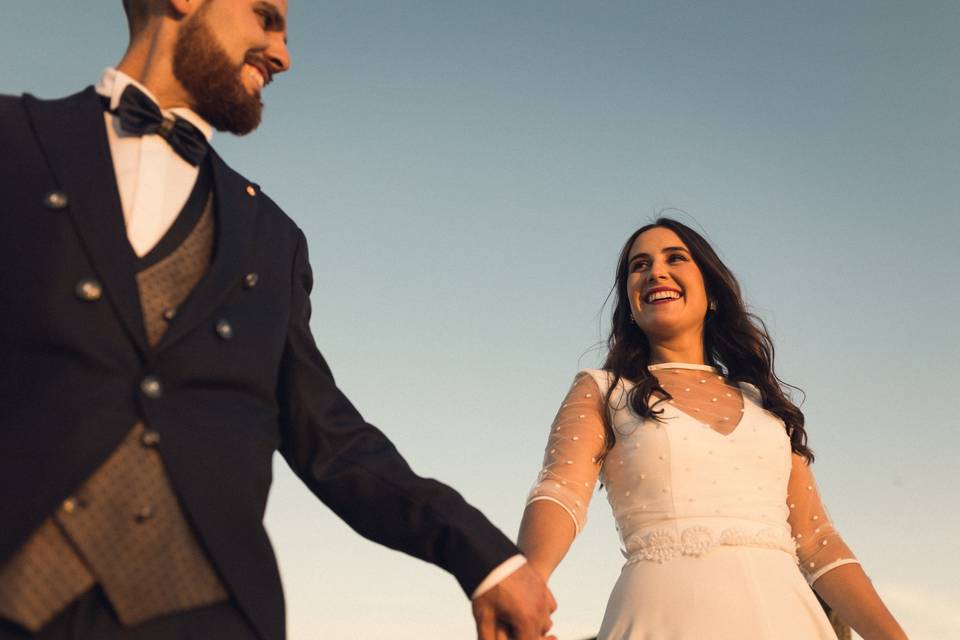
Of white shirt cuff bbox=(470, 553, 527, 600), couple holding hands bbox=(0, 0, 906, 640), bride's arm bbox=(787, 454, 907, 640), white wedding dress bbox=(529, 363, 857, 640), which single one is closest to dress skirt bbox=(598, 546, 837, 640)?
white wedding dress bbox=(529, 363, 857, 640)

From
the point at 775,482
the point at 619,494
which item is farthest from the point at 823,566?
the point at 619,494

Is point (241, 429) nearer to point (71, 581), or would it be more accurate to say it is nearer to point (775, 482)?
point (71, 581)

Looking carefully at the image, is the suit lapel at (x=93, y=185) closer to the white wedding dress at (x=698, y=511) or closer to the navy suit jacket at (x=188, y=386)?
the navy suit jacket at (x=188, y=386)

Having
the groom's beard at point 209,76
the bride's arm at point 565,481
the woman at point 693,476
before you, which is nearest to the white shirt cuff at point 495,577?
the groom's beard at point 209,76

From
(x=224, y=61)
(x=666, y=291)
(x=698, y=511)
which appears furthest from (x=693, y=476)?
(x=224, y=61)

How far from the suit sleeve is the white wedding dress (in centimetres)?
248

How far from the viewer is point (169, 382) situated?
242 centimetres

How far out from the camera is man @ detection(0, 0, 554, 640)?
2219 mm

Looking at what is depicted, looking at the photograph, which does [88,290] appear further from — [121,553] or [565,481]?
[565,481]

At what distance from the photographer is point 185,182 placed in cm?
279

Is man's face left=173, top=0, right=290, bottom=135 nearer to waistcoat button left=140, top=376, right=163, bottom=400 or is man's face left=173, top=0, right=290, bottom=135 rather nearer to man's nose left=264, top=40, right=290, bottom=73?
man's nose left=264, top=40, right=290, bottom=73

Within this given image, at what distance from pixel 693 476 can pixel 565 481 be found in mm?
636

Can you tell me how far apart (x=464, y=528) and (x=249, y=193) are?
102cm

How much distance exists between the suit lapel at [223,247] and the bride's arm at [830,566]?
3882 millimetres
